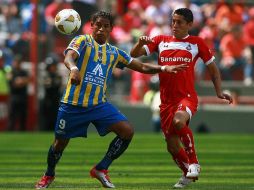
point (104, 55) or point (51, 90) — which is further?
point (51, 90)

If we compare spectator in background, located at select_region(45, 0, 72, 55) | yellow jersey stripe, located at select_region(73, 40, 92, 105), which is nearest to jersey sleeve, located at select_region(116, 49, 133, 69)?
yellow jersey stripe, located at select_region(73, 40, 92, 105)

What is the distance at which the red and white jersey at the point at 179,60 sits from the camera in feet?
37.6

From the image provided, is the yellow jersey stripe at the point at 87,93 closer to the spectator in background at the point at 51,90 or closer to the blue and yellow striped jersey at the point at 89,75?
the blue and yellow striped jersey at the point at 89,75

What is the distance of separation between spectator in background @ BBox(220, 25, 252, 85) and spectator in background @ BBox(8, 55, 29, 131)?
539 cm

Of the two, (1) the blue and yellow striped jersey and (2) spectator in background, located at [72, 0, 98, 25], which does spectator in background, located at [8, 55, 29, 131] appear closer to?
(2) spectator in background, located at [72, 0, 98, 25]

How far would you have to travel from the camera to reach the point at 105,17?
35.5 feet

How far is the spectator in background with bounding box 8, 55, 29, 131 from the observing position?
2570cm

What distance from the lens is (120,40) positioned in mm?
26031

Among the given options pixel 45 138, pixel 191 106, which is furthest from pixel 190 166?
pixel 45 138

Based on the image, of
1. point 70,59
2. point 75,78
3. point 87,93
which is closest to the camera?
point 75,78

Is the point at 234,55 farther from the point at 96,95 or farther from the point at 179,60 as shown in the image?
the point at 96,95

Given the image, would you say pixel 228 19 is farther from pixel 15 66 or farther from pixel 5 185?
pixel 5 185

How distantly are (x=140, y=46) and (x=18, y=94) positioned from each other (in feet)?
48.5

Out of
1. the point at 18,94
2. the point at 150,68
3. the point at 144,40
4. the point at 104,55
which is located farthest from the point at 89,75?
the point at 18,94
